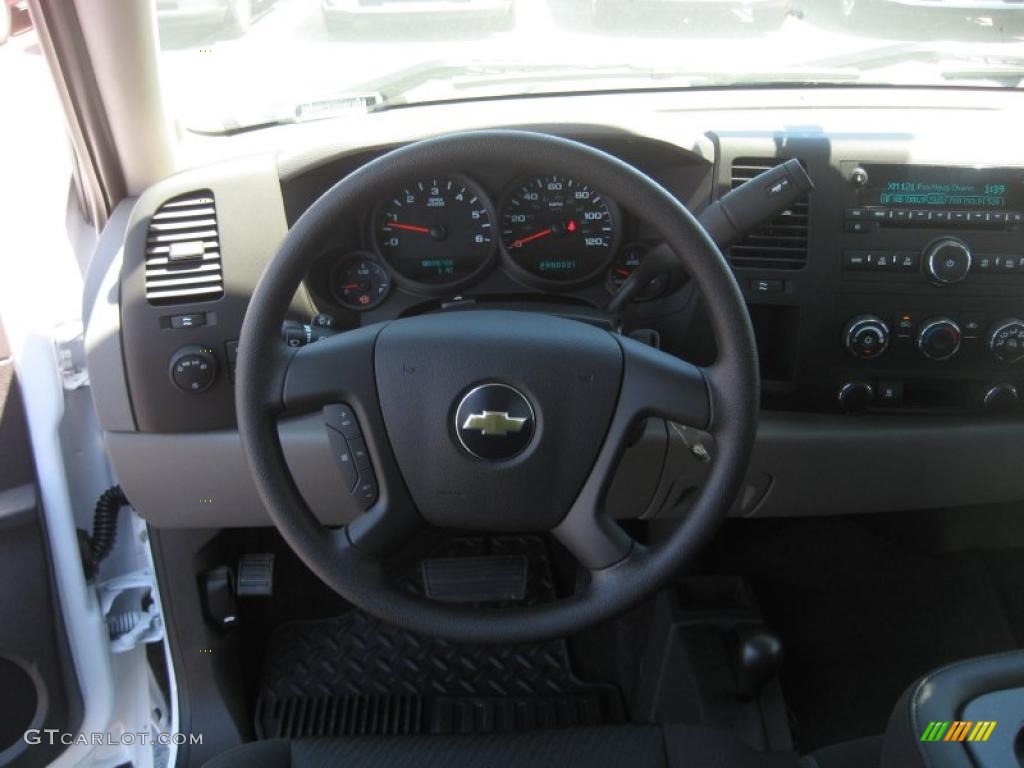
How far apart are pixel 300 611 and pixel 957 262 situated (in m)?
1.74

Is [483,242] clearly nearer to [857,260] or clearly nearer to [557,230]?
[557,230]

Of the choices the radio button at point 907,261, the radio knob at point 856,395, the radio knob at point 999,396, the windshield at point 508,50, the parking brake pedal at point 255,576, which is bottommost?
the parking brake pedal at point 255,576

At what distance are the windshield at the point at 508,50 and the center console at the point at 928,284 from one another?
388 mm

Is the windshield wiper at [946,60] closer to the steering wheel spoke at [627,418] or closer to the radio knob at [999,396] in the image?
the radio knob at [999,396]

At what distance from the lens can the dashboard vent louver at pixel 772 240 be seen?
175 centimetres

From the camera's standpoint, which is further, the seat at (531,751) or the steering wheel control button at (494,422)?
the seat at (531,751)

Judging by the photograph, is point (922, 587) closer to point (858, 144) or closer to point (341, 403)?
point (858, 144)

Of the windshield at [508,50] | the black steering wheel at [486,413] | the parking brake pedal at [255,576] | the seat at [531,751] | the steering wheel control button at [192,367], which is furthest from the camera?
the parking brake pedal at [255,576]

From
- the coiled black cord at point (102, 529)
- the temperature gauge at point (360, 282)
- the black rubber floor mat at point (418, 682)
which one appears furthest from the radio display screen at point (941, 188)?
the coiled black cord at point (102, 529)

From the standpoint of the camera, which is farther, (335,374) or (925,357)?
(925,357)

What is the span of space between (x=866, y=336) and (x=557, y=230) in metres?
0.63

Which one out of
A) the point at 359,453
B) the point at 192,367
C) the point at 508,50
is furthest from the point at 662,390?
the point at 508,50

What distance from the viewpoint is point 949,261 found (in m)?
1.75

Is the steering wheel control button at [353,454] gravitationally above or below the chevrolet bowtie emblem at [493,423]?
below
